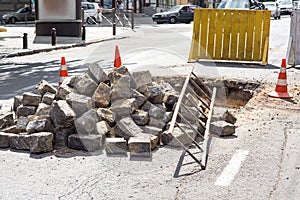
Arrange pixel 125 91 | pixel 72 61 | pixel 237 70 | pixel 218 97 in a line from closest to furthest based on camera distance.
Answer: pixel 125 91, pixel 218 97, pixel 237 70, pixel 72 61

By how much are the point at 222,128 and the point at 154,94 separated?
104 centimetres

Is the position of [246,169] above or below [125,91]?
below

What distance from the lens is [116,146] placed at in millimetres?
5652

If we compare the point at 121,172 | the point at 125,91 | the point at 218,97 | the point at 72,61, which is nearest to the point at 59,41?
the point at 72,61

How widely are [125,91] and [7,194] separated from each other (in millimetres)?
2424

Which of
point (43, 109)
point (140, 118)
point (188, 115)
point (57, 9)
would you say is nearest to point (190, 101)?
point (188, 115)

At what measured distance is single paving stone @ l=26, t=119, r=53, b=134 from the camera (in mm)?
5855

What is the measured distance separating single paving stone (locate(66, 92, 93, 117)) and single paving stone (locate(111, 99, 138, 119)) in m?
Answer: 0.34

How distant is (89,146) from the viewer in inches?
225

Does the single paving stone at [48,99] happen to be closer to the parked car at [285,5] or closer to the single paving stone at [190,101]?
the single paving stone at [190,101]

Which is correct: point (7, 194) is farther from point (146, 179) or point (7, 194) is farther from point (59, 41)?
point (59, 41)

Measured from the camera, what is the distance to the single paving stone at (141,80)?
6.64m

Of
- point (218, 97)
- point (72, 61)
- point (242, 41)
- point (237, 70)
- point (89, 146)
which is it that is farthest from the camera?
point (72, 61)

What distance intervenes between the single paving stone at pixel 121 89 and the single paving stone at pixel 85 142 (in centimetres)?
81
